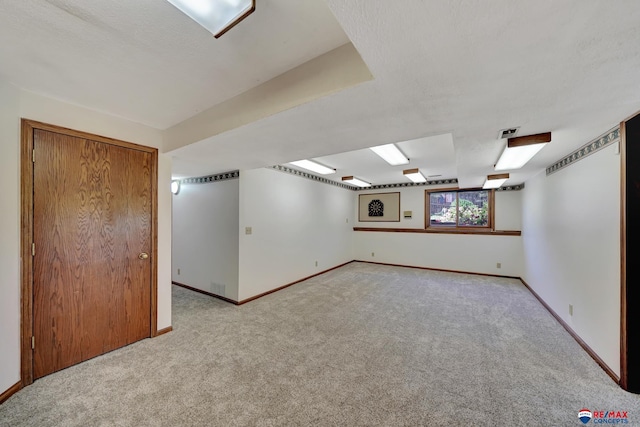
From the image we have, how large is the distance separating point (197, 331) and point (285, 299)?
137 centimetres

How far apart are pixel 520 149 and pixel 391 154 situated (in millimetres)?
1410

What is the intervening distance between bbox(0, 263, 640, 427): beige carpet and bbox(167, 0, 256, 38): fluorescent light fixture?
2263mm

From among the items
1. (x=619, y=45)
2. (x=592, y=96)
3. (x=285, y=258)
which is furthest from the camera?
(x=285, y=258)

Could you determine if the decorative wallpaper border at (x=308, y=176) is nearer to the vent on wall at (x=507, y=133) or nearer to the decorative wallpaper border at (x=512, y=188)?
the vent on wall at (x=507, y=133)

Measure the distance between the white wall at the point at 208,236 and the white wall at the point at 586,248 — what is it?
4075 millimetres

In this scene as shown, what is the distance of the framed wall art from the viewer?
6.43 metres

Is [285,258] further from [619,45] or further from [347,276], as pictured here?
[619,45]

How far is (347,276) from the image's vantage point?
522 centimetres

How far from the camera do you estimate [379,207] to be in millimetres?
6691

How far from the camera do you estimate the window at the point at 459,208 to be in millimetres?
5543

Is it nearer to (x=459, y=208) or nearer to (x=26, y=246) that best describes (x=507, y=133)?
(x=26, y=246)

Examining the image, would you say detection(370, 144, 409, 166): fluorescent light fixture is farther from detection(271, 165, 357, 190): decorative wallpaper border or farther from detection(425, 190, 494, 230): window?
detection(425, 190, 494, 230): window

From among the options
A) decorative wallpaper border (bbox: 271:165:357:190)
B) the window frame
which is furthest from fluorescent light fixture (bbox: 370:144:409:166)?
the window frame

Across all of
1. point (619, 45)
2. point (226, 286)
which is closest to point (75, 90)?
point (226, 286)
